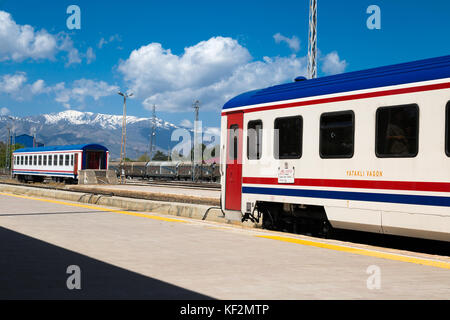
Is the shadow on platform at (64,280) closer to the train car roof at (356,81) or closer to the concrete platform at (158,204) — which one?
the train car roof at (356,81)

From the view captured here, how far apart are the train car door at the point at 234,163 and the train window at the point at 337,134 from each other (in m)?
2.76

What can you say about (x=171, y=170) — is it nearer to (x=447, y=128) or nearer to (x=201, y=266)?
(x=447, y=128)

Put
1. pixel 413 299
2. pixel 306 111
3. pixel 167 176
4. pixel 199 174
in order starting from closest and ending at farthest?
pixel 413 299 < pixel 306 111 < pixel 199 174 < pixel 167 176

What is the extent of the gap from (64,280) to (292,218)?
22.8 ft

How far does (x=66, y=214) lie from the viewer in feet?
51.8

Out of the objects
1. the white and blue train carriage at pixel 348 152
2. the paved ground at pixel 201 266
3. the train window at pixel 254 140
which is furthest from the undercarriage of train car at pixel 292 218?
the train window at pixel 254 140

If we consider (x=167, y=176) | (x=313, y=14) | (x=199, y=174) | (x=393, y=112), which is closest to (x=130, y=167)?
(x=167, y=176)

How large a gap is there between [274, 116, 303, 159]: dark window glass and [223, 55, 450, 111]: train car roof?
54 cm

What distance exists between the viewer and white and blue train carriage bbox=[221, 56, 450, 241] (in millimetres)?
9266

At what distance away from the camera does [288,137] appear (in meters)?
12.2

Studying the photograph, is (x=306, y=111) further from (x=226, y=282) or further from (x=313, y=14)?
(x=313, y=14)

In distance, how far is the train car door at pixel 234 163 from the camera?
13.5 metres

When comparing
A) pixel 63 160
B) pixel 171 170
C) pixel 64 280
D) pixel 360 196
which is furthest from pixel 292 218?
pixel 171 170
